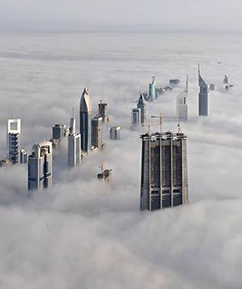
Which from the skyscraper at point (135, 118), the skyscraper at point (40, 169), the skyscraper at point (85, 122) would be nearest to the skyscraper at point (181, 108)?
the skyscraper at point (135, 118)

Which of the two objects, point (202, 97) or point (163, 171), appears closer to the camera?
point (163, 171)

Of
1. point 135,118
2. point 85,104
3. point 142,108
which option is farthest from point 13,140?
point 142,108

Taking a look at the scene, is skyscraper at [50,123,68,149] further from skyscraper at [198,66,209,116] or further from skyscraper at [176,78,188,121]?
skyscraper at [198,66,209,116]

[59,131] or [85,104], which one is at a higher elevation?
[85,104]

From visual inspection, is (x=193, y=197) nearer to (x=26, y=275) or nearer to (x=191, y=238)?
(x=191, y=238)

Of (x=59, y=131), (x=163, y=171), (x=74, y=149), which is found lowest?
(x=163, y=171)

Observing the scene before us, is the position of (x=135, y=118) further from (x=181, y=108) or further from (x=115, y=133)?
(x=181, y=108)

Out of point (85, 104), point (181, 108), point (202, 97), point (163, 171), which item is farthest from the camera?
point (202, 97)

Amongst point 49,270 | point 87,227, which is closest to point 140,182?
point 87,227
